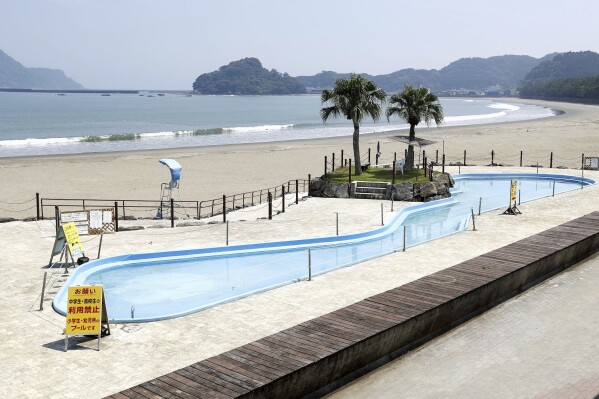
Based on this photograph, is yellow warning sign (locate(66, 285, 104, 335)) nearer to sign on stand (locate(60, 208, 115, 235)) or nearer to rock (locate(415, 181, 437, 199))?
sign on stand (locate(60, 208, 115, 235))

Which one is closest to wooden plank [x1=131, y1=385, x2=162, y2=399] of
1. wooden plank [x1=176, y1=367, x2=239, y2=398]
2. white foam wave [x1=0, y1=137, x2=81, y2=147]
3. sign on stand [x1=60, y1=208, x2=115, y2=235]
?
wooden plank [x1=176, y1=367, x2=239, y2=398]

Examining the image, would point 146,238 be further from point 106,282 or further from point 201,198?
point 201,198

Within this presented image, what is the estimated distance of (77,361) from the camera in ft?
41.5

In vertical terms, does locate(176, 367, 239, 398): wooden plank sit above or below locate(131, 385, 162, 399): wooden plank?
above

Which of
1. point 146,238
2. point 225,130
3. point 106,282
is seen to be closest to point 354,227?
point 146,238

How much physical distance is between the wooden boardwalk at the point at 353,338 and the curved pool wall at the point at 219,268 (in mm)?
3727

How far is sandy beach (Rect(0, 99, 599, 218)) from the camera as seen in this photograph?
3903cm

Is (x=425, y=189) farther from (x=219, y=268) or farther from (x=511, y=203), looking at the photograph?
(x=219, y=268)

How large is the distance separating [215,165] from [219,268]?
3166cm

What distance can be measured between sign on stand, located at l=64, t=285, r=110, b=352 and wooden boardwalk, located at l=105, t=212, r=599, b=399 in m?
3.02

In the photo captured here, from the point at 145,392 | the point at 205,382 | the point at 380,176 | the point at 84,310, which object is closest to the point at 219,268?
the point at 84,310

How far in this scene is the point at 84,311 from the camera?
1355cm

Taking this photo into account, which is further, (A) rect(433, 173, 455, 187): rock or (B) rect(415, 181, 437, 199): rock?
(A) rect(433, 173, 455, 187): rock

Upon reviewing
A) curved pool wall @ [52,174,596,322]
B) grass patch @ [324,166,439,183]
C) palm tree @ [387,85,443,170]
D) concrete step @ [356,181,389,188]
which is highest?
palm tree @ [387,85,443,170]
